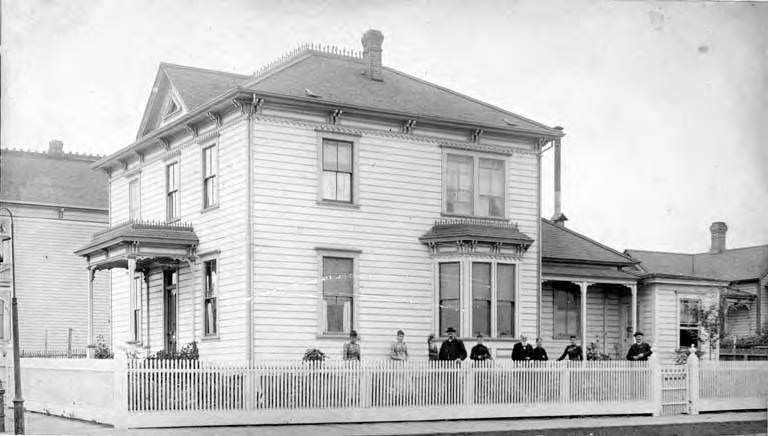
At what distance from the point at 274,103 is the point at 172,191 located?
17.1 ft

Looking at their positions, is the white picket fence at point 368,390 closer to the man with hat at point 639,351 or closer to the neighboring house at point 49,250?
the man with hat at point 639,351

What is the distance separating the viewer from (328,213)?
25969 millimetres

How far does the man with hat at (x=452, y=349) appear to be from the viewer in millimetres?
24641

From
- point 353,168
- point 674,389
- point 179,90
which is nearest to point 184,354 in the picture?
point 353,168

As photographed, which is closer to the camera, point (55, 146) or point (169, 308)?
point (169, 308)

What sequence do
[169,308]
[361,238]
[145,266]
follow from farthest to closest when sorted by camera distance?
[145,266] → [169,308] → [361,238]

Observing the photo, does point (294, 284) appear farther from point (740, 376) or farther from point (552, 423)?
point (740, 376)

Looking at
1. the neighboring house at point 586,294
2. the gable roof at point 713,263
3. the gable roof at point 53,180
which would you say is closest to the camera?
the neighboring house at point 586,294

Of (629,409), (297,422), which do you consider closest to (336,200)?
(297,422)

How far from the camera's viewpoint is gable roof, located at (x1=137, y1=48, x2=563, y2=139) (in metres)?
26.3

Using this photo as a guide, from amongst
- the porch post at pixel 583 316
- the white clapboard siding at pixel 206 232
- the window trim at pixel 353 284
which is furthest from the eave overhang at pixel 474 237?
the white clapboard siding at pixel 206 232

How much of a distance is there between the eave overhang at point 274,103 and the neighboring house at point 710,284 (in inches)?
326

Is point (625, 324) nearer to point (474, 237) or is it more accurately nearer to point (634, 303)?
point (634, 303)

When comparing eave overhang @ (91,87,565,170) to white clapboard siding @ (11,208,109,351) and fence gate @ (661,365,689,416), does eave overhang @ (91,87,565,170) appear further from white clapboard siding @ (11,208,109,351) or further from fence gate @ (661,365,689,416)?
white clapboard siding @ (11,208,109,351)
